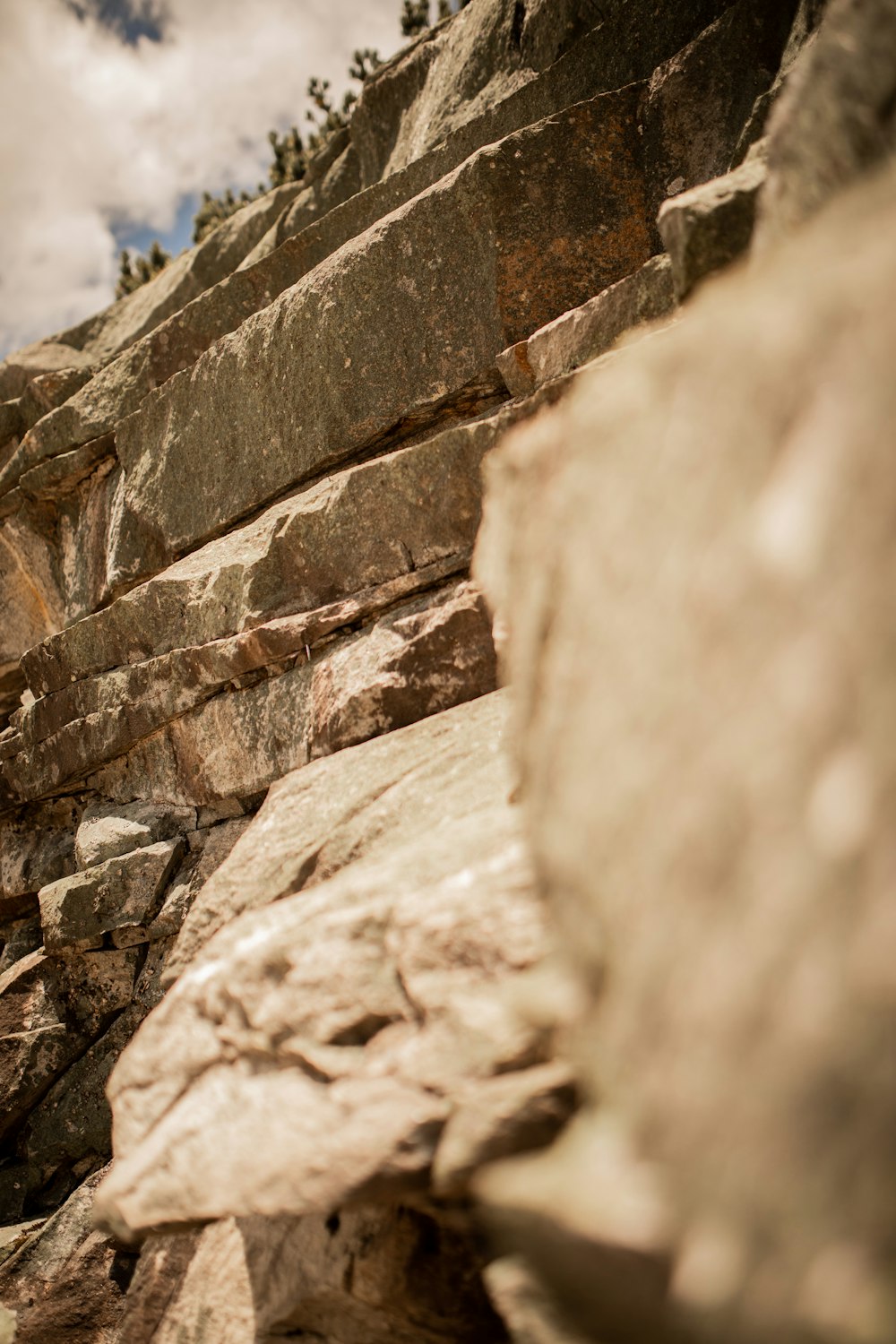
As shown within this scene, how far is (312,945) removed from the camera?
217 cm

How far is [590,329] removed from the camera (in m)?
3.55

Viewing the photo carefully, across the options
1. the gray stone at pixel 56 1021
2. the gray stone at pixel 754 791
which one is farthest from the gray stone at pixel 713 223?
the gray stone at pixel 56 1021

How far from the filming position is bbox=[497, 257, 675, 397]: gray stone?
3246 mm

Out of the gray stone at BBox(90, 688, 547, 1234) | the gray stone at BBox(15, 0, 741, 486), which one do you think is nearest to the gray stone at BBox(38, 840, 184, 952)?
the gray stone at BBox(90, 688, 547, 1234)

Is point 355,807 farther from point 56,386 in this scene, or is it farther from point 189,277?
point 189,277

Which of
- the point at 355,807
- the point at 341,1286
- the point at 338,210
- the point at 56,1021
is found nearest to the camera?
the point at 341,1286

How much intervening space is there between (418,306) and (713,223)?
2.82m

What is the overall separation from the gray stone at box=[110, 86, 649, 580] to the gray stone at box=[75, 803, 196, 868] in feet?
6.58

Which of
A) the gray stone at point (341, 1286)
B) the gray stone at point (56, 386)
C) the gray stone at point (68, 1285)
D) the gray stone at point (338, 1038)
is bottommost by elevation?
the gray stone at point (68, 1285)

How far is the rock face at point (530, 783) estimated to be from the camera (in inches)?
40.3

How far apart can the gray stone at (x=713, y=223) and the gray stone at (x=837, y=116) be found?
40 centimetres

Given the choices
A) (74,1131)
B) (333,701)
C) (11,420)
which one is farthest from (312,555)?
(11,420)

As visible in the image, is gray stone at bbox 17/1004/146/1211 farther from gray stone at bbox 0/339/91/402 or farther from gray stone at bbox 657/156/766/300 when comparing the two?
gray stone at bbox 0/339/91/402

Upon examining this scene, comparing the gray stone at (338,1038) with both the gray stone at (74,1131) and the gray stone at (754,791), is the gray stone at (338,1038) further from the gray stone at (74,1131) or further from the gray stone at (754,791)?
the gray stone at (74,1131)
